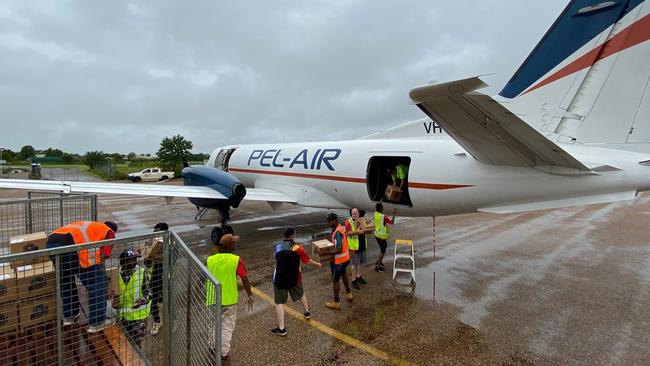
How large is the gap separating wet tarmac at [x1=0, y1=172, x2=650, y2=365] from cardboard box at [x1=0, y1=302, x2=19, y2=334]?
2166 mm

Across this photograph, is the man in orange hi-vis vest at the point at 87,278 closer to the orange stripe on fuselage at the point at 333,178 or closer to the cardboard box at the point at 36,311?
the cardboard box at the point at 36,311

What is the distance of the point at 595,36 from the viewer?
517cm

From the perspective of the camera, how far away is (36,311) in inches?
120

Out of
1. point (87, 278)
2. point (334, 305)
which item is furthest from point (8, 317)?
point (334, 305)

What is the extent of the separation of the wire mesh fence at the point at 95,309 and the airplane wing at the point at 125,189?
494 centimetres

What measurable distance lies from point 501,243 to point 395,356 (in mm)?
6918

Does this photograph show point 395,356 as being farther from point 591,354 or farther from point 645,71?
point 645,71

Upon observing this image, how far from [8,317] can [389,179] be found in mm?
7458

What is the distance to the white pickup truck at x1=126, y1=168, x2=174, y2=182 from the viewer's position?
30655 millimetres

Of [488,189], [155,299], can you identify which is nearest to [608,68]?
[488,189]

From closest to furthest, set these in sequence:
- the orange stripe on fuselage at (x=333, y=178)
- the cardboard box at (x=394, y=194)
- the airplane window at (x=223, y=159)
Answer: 1. the orange stripe on fuselage at (x=333, y=178)
2. the cardboard box at (x=394, y=194)
3. the airplane window at (x=223, y=159)

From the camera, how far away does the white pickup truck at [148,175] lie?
101 ft

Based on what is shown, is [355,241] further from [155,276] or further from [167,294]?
[167,294]

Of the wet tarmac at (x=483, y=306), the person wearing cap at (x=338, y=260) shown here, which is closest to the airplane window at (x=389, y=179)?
the wet tarmac at (x=483, y=306)
